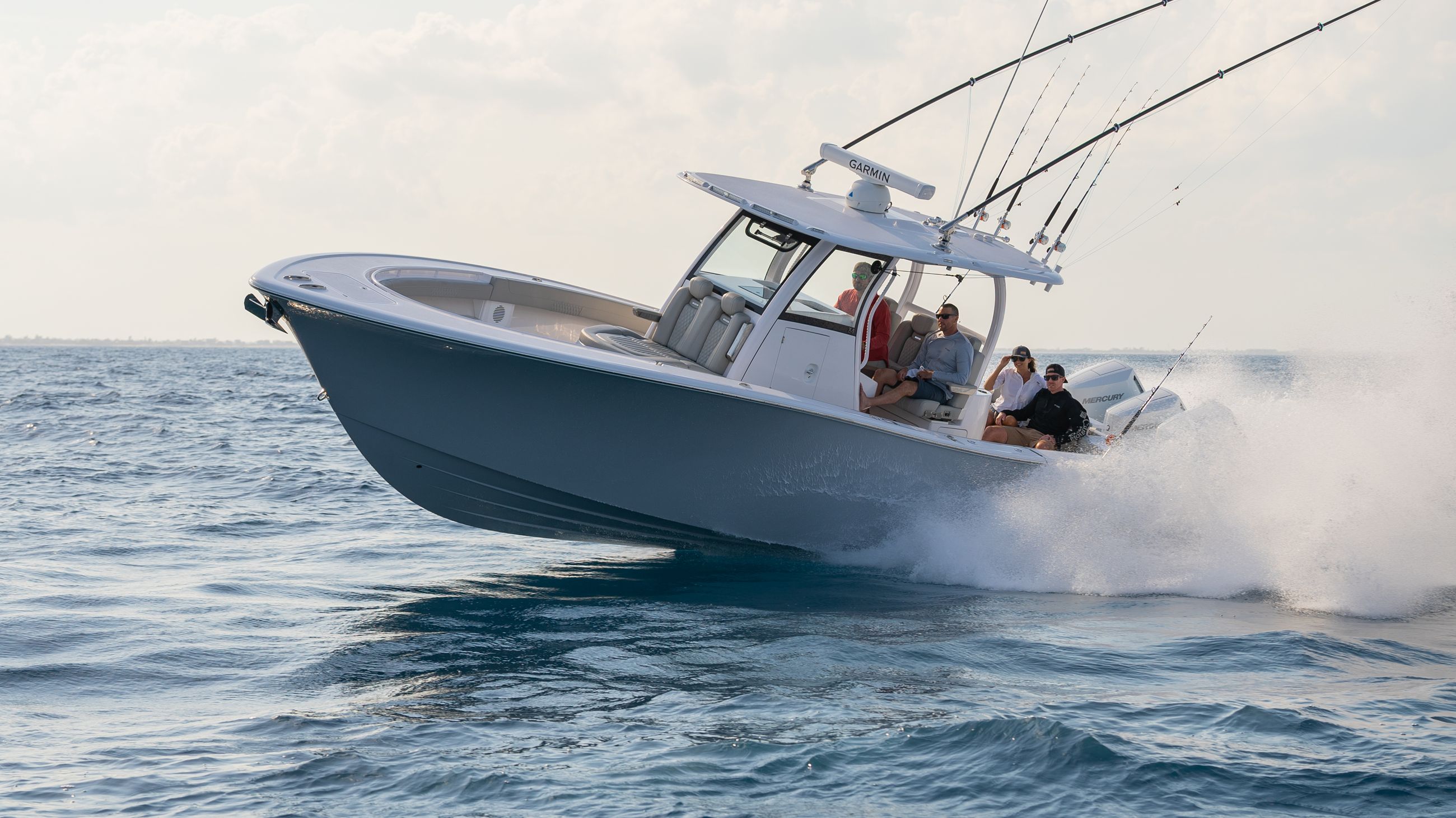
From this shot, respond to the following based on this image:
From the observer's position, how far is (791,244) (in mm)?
8109

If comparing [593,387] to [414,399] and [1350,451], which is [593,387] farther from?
[1350,451]

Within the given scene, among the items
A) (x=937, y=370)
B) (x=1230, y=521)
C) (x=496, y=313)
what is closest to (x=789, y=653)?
(x=937, y=370)

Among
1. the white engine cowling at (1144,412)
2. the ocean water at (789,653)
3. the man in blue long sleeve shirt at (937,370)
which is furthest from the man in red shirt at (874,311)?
the white engine cowling at (1144,412)

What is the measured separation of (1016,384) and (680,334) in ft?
8.60

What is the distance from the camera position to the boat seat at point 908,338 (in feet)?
29.0

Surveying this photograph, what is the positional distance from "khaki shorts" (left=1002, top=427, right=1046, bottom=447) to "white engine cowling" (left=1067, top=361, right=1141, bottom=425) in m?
1.73

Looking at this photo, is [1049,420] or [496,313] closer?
[1049,420]

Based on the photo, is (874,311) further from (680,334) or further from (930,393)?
(680,334)

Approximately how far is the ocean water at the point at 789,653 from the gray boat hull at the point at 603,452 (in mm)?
381

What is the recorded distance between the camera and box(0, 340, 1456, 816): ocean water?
435 cm

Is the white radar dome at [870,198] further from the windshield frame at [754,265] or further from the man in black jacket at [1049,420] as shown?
the man in black jacket at [1049,420]

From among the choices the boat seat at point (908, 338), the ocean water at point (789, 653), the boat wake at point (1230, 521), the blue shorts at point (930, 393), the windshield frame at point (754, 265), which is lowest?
the ocean water at point (789, 653)

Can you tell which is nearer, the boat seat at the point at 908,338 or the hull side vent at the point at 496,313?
the boat seat at the point at 908,338

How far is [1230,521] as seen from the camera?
864 cm
